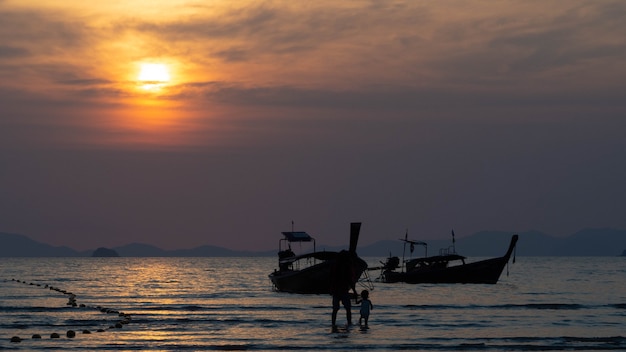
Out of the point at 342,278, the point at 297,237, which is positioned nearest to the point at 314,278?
the point at 297,237

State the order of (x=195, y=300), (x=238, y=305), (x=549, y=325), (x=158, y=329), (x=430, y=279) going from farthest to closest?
(x=430, y=279) → (x=195, y=300) → (x=238, y=305) → (x=549, y=325) → (x=158, y=329)

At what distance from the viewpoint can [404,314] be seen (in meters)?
57.9

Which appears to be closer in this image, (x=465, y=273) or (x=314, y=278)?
(x=314, y=278)

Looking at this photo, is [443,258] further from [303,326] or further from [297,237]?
[303,326]

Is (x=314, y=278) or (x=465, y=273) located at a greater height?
(x=465, y=273)

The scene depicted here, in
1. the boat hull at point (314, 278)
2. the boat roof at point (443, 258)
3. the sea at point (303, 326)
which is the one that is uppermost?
the boat roof at point (443, 258)

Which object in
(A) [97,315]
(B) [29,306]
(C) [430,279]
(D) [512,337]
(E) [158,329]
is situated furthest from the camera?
(C) [430,279]

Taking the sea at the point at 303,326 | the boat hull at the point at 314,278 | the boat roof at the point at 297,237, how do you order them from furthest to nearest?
the boat roof at the point at 297,237 < the boat hull at the point at 314,278 < the sea at the point at 303,326

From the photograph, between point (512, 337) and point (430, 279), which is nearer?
point (512, 337)

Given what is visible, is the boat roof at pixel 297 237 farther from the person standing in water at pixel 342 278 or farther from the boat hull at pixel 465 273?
the person standing in water at pixel 342 278

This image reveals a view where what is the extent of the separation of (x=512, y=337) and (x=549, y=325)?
330 inches

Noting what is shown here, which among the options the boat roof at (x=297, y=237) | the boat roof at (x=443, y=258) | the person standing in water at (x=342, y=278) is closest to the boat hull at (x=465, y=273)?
the boat roof at (x=443, y=258)

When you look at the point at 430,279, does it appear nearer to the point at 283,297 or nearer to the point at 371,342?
the point at 283,297

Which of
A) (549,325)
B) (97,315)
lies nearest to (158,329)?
(97,315)
